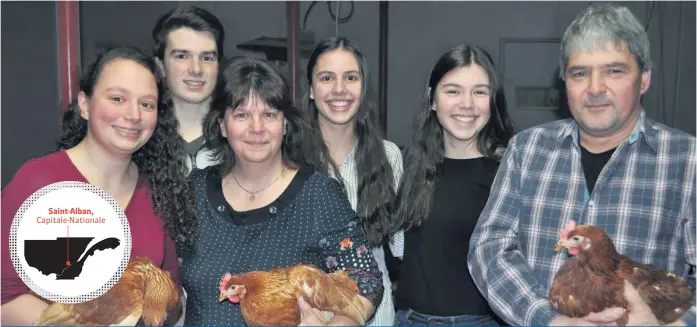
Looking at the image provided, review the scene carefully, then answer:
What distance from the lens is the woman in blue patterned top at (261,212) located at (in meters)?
1.50

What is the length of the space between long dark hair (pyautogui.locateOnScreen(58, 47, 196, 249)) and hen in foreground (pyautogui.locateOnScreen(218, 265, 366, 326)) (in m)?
0.22

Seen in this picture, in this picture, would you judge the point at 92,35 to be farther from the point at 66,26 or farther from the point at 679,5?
the point at 679,5

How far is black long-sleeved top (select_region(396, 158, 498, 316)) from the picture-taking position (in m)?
1.80

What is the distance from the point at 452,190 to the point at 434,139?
21 cm

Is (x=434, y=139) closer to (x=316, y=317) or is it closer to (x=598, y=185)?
(x=598, y=185)

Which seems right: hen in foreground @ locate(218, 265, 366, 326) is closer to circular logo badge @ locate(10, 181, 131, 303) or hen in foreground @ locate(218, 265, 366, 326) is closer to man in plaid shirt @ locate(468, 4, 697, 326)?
circular logo badge @ locate(10, 181, 131, 303)

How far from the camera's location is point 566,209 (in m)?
1.41

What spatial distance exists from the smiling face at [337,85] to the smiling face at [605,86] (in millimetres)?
765

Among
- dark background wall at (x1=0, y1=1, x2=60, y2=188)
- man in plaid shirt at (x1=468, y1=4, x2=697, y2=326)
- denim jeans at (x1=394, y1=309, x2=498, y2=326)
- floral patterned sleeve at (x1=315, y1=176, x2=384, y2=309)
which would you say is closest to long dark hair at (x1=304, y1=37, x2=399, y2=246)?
denim jeans at (x1=394, y1=309, x2=498, y2=326)

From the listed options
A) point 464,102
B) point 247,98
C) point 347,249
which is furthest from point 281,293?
point 464,102

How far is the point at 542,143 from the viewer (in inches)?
59.8

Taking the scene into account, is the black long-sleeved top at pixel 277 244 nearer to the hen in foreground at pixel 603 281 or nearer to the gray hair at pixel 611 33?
the hen in foreground at pixel 603 281

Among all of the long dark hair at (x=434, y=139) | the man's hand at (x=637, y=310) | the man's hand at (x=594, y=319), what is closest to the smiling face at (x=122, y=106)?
the long dark hair at (x=434, y=139)

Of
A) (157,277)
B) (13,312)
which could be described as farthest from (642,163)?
(13,312)
